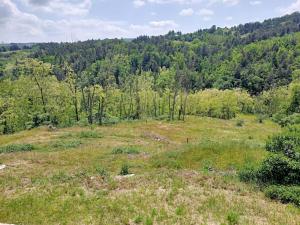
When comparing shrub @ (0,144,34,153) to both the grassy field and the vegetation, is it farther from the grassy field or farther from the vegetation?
the vegetation

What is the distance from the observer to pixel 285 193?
61.4 feet

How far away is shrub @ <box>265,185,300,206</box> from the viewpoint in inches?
716

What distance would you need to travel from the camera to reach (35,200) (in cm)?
1873

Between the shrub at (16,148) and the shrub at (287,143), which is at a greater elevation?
the shrub at (287,143)

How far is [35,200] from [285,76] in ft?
629

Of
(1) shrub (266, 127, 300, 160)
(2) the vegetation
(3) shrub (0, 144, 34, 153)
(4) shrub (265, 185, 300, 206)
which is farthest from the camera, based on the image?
(3) shrub (0, 144, 34, 153)

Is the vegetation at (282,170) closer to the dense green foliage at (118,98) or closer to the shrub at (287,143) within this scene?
the shrub at (287,143)

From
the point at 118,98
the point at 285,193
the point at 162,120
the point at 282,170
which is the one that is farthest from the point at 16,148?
the point at 118,98

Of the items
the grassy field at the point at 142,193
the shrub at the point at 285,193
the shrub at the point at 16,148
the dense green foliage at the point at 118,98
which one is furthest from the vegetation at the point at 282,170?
the shrub at the point at 16,148

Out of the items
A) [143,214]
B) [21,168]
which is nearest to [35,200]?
[143,214]

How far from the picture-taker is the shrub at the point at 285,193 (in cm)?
1818

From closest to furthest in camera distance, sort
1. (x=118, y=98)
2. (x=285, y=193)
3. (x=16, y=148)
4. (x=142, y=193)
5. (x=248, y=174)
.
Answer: (x=285, y=193), (x=142, y=193), (x=248, y=174), (x=16, y=148), (x=118, y=98)

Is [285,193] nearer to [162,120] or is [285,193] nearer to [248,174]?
[248,174]

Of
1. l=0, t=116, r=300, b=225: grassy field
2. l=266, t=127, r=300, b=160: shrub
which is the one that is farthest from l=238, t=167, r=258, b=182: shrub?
l=266, t=127, r=300, b=160: shrub
